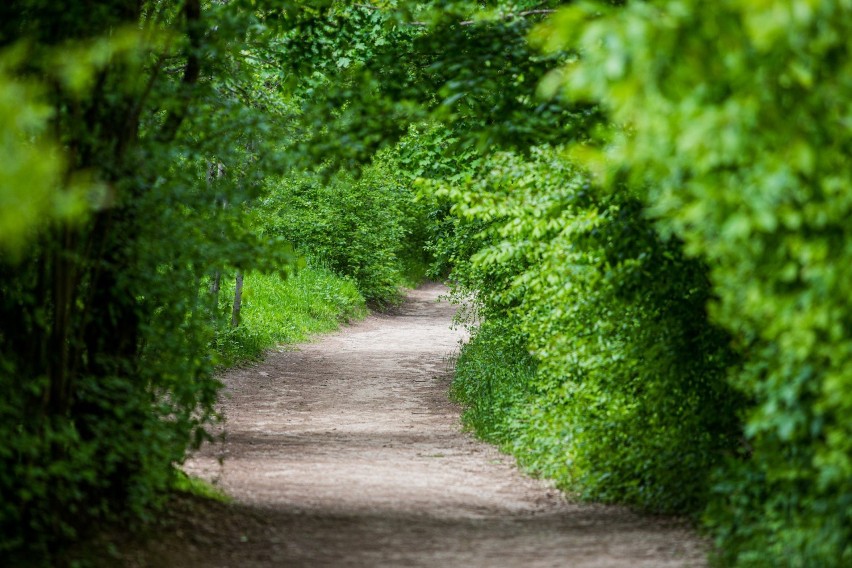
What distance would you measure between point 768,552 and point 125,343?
4.76 metres

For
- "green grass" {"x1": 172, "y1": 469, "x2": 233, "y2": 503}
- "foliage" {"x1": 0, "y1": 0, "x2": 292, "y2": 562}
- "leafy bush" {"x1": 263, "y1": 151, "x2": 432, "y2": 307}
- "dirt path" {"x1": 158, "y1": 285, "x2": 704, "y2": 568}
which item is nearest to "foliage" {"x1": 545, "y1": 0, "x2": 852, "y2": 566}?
"dirt path" {"x1": 158, "y1": 285, "x2": 704, "y2": 568}

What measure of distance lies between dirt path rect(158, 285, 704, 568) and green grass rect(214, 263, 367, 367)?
6.86 ft

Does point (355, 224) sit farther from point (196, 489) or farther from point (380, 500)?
point (196, 489)

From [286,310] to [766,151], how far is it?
23537 millimetres

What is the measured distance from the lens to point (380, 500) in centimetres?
941

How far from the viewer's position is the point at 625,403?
992cm

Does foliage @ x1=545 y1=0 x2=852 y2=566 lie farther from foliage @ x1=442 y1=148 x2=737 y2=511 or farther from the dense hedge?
foliage @ x1=442 y1=148 x2=737 y2=511

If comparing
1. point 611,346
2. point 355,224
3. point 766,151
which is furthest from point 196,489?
point 355,224

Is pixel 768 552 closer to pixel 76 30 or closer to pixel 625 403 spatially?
pixel 625 403

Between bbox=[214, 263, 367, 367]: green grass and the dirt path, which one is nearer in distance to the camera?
the dirt path

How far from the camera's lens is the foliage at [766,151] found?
12.4 feet

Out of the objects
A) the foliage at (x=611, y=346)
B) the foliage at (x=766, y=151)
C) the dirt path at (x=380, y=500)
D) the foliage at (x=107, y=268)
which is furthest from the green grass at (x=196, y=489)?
the foliage at (x=766, y=151)

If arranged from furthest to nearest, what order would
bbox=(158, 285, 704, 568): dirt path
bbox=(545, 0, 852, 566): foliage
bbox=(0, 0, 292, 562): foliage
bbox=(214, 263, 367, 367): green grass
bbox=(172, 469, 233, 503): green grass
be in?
bbox=(214, 263, 367, 367): green grass → bbox=(172, 469, 233, 503): green grass → bbox=(158, 285, 704, 568): dirt path → bbox=(0, 0, 292, 562): foliage → bbox=(545, 0, 852, 566): foliage

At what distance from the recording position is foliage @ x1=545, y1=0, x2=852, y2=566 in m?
3.79
